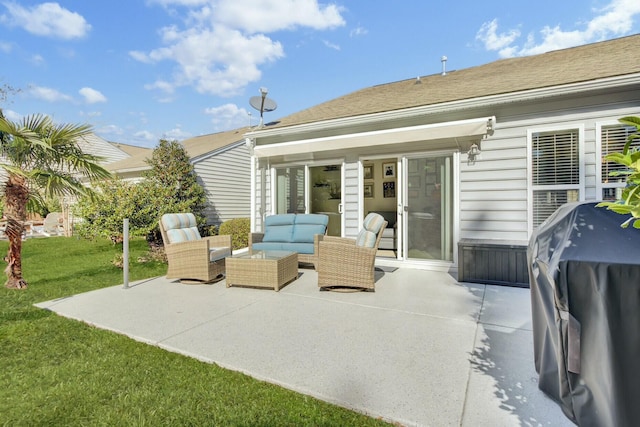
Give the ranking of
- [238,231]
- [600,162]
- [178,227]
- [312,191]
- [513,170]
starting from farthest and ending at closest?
[238,231] < [312,191] < [178,227] < [513,170] < [600,162]

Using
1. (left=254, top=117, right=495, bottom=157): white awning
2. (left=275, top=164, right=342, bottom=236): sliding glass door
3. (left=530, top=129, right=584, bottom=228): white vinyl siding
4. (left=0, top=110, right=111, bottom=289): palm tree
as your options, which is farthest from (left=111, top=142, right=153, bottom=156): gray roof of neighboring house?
(left=530, top=129, right=584, bottom=228): white vinyl siding

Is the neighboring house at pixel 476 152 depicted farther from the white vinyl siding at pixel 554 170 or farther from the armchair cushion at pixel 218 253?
the armchair cushion at pixel 218 253

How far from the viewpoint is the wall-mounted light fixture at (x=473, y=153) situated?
5.80m

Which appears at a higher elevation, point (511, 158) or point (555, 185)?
point (511, 158)

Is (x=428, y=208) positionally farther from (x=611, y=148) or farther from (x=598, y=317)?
(x=598, y=317)

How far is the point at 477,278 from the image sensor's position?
5215mm

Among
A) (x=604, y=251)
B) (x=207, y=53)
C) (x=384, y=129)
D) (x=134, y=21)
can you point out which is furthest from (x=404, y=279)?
(x=207, y=53)

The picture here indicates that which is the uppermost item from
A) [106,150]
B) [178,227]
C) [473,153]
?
[106,150]

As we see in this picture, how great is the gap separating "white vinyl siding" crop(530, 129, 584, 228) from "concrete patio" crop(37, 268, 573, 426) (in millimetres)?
1692

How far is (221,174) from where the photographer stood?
12.8m

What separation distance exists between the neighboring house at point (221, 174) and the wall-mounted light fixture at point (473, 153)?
909 centimetres

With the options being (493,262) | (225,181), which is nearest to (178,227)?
(493,262)

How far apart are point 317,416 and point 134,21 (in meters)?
12.0

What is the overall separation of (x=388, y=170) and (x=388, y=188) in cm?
54
